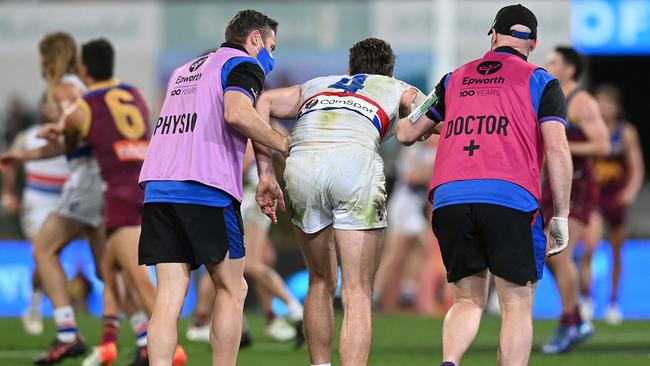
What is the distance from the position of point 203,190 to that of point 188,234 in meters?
0.25

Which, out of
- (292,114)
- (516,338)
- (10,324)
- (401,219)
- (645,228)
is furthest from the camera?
(645,228)

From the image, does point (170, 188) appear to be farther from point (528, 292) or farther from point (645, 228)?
point (645, 228)

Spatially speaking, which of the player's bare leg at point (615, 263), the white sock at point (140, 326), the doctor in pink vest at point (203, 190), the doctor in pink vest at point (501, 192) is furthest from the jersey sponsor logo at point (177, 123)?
the player's bare leg at point (615, 263)

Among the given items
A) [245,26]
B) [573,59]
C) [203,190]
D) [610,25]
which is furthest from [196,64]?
[610,25]

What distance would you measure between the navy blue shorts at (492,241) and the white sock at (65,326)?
3612 millimetres

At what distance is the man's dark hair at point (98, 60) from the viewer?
9.47 metres

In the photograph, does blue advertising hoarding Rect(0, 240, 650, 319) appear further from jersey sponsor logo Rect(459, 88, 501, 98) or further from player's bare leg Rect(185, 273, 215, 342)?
jersey sponsor logo Rect(459, 88, 501, 98)

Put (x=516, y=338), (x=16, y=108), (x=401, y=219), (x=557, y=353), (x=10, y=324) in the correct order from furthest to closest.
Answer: (x=16, y=108) < (x=401, y=219) < (x=10, y=324) < (x=557, y=353) < (x=516, y=338)

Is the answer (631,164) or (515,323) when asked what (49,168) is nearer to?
(631,164)

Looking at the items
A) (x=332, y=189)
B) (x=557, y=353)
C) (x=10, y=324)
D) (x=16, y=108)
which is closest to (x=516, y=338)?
(x=332, y=189)

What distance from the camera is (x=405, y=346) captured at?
11.6 metres

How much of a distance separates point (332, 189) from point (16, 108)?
13669 millimetres

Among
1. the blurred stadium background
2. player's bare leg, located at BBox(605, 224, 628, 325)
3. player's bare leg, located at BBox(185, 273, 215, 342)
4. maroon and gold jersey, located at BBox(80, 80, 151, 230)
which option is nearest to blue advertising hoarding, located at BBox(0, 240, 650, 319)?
player's bare leg, located at BBox(605, 224, 628, 325)

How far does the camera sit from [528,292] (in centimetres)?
713
